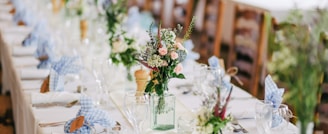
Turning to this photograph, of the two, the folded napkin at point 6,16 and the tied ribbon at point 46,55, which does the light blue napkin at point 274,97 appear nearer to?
the tied ribbon at point 46,55

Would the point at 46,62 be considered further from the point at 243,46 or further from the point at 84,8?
the point at 243,46

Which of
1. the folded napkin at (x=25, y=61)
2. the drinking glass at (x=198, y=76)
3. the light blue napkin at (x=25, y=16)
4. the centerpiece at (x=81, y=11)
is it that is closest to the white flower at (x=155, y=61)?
the drinking glass at (x=198, y=76)

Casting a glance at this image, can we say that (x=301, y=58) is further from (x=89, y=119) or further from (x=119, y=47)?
(x=119, y=47)

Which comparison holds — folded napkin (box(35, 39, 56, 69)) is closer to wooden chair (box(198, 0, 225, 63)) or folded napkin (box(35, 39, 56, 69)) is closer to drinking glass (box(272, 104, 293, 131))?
drinking glass (box(272, 104, 293, 131))

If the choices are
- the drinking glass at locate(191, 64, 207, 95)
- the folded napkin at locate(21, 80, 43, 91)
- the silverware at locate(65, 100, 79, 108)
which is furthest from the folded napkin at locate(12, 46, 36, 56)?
the drinking glass at locate(191, 64, 207, 95)

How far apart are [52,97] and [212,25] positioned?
2059 millimetres

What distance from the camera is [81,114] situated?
6.22 feet

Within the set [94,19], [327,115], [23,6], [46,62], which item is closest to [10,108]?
[46,62]

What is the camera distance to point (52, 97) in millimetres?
2289

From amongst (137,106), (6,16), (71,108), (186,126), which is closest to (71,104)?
(71,108)

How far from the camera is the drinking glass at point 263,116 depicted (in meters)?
1.83

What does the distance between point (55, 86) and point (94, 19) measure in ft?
3.76

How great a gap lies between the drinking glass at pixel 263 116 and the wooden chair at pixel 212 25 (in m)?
2.17

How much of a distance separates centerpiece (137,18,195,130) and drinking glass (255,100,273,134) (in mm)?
315
